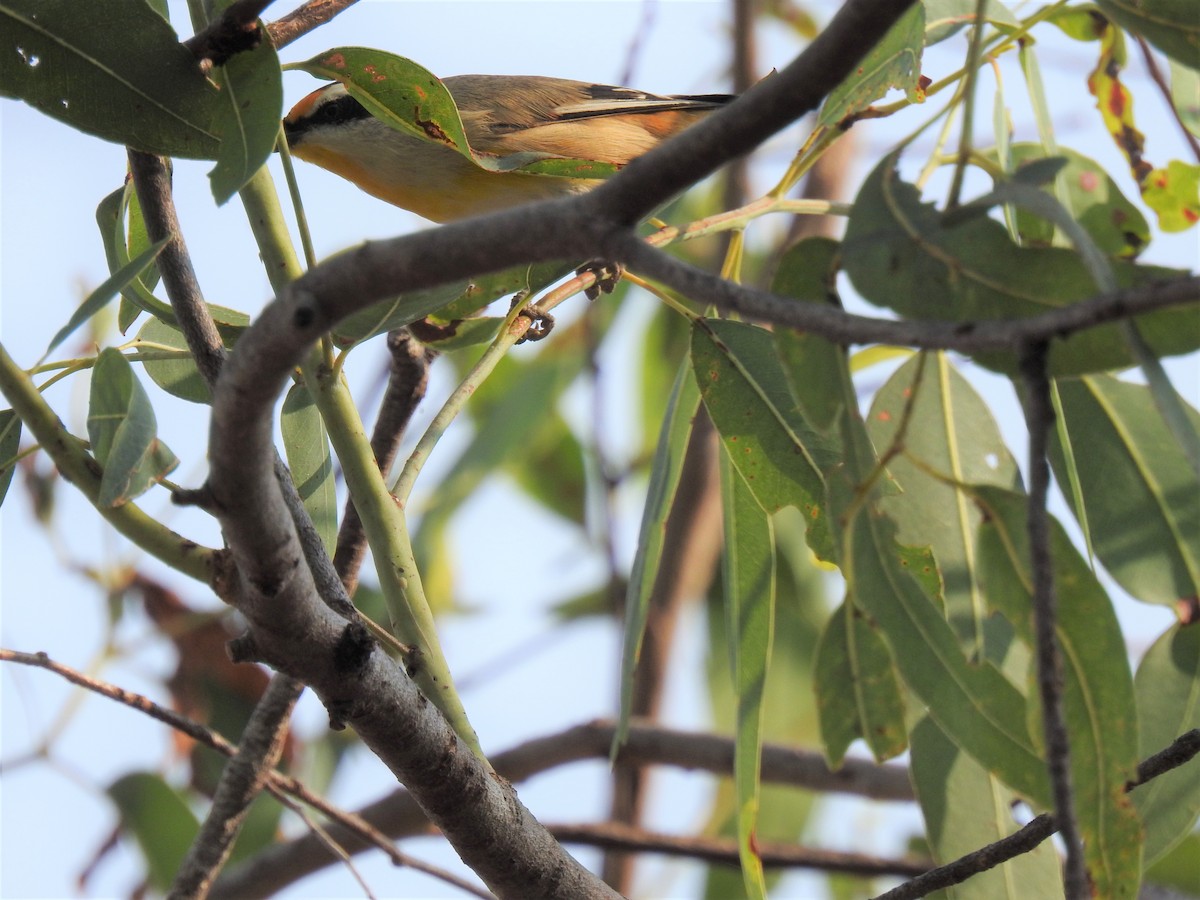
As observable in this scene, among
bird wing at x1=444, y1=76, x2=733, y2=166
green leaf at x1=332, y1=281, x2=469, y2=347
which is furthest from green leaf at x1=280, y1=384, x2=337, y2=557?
bird wing at x1=444, y1=76, x2=733, y2=166

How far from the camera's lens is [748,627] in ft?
5.85

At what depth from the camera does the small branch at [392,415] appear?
6.97ft

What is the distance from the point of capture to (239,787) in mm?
2068

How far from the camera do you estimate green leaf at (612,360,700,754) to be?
1662 millimetres

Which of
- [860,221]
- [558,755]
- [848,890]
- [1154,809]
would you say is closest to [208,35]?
[860,221]

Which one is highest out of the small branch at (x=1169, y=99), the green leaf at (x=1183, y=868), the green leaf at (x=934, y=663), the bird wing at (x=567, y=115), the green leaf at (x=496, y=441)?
the bird wing at (x=567, y=115)

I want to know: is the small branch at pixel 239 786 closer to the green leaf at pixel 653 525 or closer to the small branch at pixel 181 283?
the green leaf at pixel 653 525

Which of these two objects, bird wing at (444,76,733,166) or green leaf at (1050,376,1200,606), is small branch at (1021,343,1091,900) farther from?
bird wing at (444,76,733,166)

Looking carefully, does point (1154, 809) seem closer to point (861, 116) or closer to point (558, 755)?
point (861, 116)

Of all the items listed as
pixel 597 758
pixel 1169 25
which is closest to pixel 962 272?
pixel 1169 25

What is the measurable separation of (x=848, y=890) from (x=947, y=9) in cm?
308

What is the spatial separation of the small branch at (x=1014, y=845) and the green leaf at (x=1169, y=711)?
23 centimetres

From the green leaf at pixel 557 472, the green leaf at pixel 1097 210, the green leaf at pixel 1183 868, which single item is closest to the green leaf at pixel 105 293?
the green leaf at pixel 1097 210

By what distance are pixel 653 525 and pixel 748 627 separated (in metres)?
0.20
